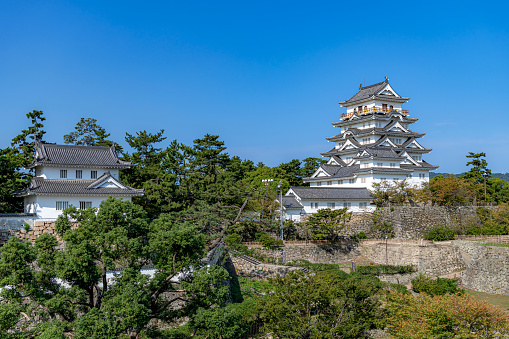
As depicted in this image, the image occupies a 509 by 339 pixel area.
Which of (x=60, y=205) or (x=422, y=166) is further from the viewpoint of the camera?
(x=422, y=166)

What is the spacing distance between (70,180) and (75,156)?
1.49 m

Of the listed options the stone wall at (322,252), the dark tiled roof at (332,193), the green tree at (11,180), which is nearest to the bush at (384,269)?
the stone wall at (322,252)

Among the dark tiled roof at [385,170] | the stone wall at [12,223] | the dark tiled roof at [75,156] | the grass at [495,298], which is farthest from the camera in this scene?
the dark tiled roof at [385,170]

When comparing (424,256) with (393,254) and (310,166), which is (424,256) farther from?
(310,166)

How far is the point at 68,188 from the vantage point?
23875mm

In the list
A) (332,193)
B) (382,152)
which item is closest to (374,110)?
(382,152)

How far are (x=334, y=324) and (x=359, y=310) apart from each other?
113cm

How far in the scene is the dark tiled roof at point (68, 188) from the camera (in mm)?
23188

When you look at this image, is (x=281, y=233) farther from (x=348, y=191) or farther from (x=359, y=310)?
(x=359, y=310)

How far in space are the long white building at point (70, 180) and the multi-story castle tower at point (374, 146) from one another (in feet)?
68.6

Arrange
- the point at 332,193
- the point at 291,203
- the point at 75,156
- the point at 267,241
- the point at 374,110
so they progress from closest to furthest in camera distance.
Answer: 1. the point at 75,156
2. the point at 267,241
3. the point at 291,203
4. the point at 332,193
5. the point at 374,110

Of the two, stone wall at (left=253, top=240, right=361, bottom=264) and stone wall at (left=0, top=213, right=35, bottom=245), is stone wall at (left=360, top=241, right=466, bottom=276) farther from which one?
stone wall at (left=0, top=213, right=35, bottom=245)

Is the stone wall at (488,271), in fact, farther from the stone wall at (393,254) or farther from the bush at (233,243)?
the bush at (233,243)

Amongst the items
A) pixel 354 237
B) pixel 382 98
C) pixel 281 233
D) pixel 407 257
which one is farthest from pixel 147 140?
pixel 382 98
